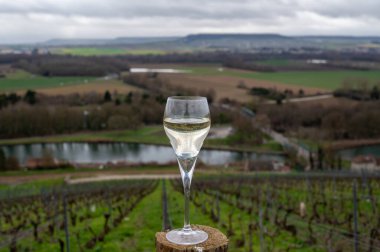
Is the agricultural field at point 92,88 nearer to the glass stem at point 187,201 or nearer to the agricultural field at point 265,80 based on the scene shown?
the agricultural field at point 265,80

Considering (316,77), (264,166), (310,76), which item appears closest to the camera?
(264,166)

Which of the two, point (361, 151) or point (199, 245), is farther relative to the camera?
point (361, 151)

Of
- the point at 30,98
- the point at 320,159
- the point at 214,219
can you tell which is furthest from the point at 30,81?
the point at 214,219

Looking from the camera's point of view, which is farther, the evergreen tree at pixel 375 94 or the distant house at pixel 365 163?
the evergreen tree at pixel 375 94

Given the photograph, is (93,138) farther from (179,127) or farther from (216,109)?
(179,127)

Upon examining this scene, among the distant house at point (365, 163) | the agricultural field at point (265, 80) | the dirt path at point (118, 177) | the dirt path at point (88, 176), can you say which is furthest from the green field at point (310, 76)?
the dirt path at point (118, 177)

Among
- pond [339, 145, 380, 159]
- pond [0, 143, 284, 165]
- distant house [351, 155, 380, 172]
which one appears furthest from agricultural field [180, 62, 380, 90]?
distant house [351, 155, 380, 172]

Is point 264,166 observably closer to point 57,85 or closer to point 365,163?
point 365,163
